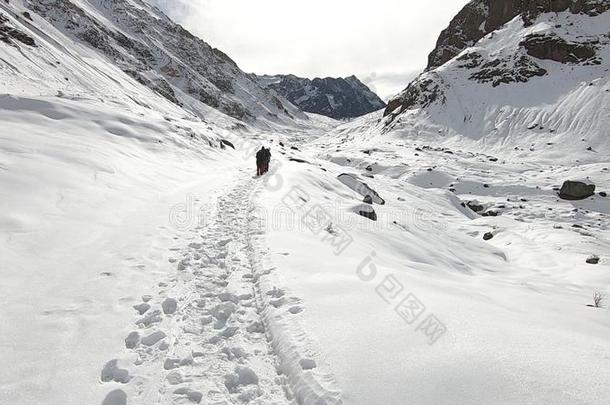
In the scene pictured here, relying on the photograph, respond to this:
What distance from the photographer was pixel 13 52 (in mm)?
34562

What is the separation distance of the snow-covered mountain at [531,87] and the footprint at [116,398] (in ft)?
161

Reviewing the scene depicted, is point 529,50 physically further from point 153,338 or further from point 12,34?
point 153,338

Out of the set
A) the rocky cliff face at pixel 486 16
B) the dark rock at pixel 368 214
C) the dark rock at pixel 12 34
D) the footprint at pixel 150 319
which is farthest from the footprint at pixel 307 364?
the rocky cliff face at pixel 486 16

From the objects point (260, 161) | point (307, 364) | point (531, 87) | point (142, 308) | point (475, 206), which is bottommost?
point (142, 308)

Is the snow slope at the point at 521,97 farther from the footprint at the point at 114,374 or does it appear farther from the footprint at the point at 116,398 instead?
the footprint at the point at 116,398

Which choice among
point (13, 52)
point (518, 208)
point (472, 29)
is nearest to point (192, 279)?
point (518, 208)

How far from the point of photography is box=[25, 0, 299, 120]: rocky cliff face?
3450 inches

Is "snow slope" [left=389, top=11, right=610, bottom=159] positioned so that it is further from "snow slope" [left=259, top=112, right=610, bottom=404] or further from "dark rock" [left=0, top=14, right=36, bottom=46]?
"dark rock" [left=0, top=14, right=36, bottom=46]

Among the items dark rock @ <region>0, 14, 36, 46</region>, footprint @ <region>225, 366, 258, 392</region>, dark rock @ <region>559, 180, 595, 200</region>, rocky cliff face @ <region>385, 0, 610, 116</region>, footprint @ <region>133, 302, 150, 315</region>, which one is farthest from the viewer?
rocky cliff face @ <region>385, 0, 610, 116</region>

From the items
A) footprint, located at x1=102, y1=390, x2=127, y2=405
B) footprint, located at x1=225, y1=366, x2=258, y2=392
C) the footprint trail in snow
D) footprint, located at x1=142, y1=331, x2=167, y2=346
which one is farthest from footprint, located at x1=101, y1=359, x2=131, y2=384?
footprint, located at x1=225, y1=366, x2=258, y2=392

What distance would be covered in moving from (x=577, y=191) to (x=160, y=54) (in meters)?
126

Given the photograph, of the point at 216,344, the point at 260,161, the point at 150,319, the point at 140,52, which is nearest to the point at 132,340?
the point at 150,319

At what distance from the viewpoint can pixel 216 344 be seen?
14.5 feet

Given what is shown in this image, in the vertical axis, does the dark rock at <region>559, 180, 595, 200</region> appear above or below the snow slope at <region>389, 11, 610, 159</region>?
below
